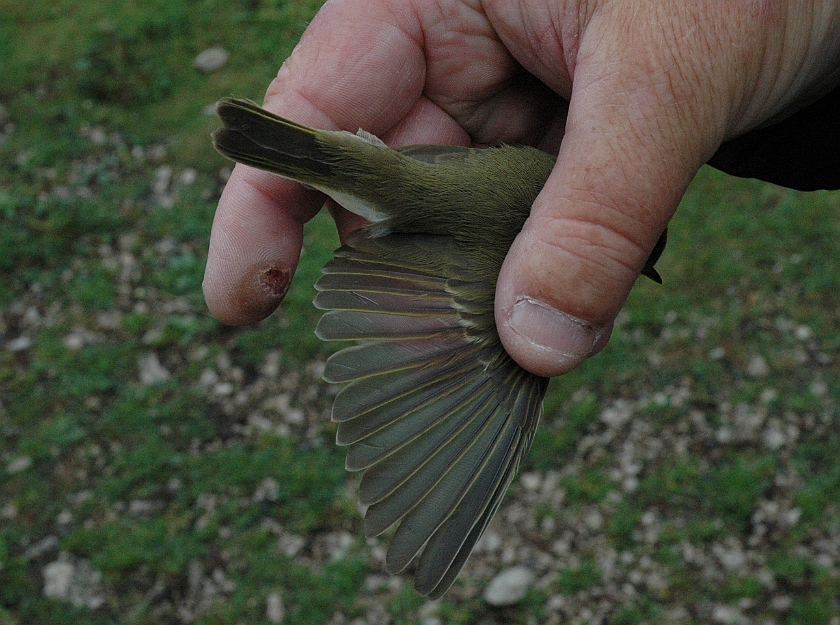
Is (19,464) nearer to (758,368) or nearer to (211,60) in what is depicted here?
(211,60)

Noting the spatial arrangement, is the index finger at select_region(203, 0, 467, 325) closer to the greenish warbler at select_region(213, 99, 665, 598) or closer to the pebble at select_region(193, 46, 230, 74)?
the greenish warbler at select_region(213, 99, 665, 598)

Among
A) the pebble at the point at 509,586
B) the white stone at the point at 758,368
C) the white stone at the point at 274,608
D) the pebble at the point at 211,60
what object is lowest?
the white stone at the point at 274,608

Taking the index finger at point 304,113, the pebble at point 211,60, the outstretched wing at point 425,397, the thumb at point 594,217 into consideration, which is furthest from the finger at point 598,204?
the pebble at point 211,60

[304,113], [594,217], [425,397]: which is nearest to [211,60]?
Result: [304,113]

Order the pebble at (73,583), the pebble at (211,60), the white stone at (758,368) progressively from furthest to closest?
the pebble at (211,60) < the white stone at (758,368) < the pebble at (73,583)

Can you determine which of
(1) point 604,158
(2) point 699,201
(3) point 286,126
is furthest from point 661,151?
(2) point 699,201

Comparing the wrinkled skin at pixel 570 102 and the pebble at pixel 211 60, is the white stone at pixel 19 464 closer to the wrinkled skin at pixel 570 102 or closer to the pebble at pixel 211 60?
the wrinkled skin at pixel 570 102

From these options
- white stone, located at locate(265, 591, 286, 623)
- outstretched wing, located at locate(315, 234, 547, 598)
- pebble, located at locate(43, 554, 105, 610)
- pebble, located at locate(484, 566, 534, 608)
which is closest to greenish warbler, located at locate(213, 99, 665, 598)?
outstretched wing, located at locate(315, 234, 547, 598)
